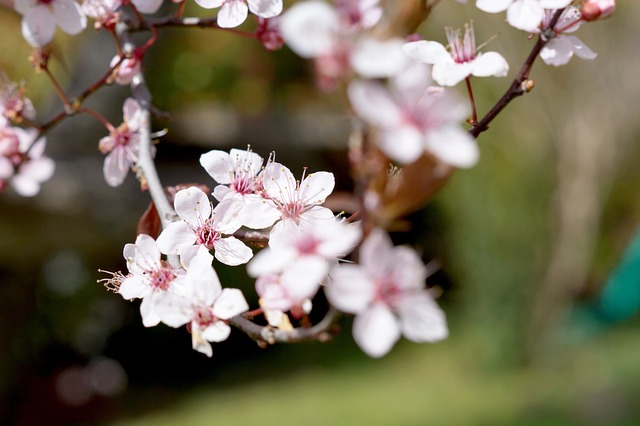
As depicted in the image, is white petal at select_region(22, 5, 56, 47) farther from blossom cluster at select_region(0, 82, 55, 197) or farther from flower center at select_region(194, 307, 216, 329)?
flower center at select_region(194, 307, 216, 329)

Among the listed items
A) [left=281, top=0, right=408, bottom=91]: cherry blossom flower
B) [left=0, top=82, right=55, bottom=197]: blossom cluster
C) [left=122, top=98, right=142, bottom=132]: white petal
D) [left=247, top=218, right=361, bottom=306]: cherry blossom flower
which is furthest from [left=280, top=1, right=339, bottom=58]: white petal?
[left=0, top=82, right=55, bottom=197]: blossom cluster

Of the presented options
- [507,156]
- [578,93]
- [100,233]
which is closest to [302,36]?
[100,233]

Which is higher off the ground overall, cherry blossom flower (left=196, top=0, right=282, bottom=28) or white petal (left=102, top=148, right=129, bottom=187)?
cherry blossom flower (left=196, top=0, right=282, bottom=28)

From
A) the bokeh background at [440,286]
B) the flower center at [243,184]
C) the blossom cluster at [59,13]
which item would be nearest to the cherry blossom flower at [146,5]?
the blossom cluster at [59,13]

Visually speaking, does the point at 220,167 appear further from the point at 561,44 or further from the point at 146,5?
the point at 561,44

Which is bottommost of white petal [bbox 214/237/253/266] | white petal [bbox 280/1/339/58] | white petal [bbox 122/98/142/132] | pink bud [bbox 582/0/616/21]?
white petal [bbox 214/237/253/266]

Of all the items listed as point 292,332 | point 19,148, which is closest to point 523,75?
point 292,332
